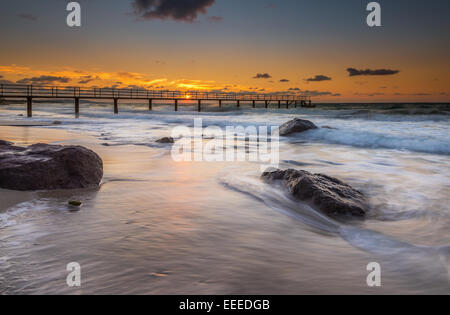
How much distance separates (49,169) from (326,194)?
3.51 meters

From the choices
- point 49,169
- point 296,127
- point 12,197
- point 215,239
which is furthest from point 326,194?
point 296,127

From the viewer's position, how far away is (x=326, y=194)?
3795 millimetres

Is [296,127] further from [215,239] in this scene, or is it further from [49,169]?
[215,239]

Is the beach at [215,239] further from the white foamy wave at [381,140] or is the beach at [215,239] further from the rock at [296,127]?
the rock at [296,127]

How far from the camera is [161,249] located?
2.57 meters

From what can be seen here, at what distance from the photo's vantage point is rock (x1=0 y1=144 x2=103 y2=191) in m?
4.09

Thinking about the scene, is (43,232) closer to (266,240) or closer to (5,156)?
(266,240)

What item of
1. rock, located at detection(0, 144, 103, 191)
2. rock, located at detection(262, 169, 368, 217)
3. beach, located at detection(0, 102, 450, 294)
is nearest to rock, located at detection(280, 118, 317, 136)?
beach, located at detection(0, 102, 450, 294)

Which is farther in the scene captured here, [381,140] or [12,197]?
[381,140]

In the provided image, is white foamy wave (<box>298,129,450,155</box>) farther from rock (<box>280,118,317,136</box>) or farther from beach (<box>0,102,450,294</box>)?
beach (<box>0,102,450,294</box>)

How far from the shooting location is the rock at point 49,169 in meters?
4.09

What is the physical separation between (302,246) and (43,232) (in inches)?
88.0

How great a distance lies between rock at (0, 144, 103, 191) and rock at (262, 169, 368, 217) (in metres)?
2.77
